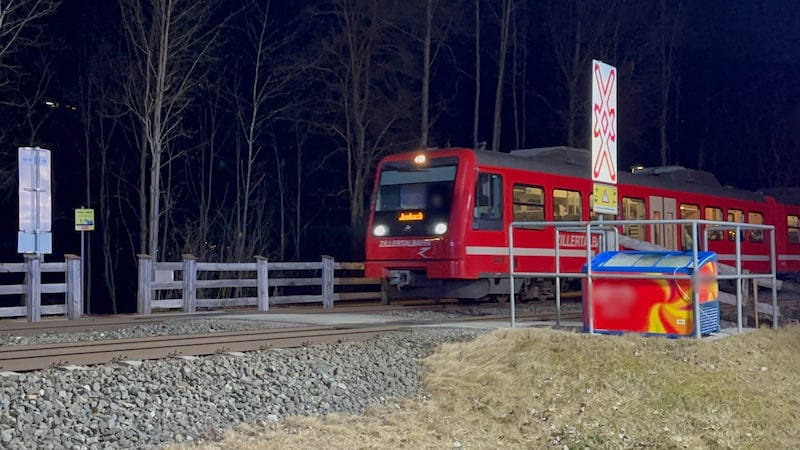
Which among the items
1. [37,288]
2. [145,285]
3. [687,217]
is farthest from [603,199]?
[687,217]

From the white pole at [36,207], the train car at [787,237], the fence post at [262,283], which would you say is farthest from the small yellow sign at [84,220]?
the train car at [787,237]

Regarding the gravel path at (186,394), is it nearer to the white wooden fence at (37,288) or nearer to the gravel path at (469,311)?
the gravel path at (469,311)

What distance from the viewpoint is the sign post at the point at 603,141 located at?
10695 mm

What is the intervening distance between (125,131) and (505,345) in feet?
103

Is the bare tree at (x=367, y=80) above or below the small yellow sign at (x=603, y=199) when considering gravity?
above

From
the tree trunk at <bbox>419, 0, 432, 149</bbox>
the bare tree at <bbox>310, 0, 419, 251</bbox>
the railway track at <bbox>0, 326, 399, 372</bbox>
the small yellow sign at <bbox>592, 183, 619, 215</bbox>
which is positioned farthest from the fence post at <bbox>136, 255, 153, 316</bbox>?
the tree trunk at <bbox>419, 0, 432, 149</bbox>

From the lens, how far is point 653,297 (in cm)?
980

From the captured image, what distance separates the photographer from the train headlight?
17688 millimetres

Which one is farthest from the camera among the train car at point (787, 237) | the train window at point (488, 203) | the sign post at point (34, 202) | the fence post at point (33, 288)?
the train car at point (787, 237)

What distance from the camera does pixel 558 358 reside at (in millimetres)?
8789

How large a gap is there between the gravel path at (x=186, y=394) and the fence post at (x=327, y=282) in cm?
954

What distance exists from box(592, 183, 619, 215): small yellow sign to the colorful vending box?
2.40ft

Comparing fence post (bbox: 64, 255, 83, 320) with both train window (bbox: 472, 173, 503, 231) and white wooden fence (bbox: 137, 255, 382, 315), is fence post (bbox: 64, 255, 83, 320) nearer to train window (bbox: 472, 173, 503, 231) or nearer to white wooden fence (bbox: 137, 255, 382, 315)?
white wooden fence (bbox: 137, 255, 382, 315)

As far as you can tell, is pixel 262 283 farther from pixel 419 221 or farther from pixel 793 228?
pixel 793 228
